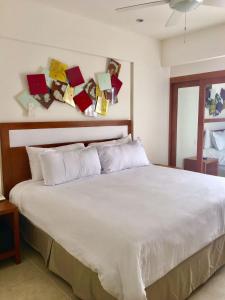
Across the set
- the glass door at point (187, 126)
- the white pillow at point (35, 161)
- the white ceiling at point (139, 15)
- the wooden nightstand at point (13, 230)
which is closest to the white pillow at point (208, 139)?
the glass door at point (187, 126)

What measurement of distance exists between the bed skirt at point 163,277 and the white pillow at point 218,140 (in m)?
2.06

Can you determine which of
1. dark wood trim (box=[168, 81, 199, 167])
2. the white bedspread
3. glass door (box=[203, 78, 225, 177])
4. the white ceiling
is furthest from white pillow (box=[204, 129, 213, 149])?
the white ceiling

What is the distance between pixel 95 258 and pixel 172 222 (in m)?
0.56

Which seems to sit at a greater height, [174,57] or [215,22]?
[215,22]

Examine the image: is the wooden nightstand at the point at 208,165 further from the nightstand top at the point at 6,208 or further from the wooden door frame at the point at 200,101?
the nightstand top at the point at 6,208

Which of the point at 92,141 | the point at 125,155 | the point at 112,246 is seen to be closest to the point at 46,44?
the point at 92,141

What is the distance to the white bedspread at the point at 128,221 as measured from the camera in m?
1.50

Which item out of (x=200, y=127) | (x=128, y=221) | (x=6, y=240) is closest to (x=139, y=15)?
(x=200, y=127)

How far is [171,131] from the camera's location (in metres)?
4.43

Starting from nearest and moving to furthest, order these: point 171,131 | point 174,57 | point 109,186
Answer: point 109,186
point 174,57
point 171,131

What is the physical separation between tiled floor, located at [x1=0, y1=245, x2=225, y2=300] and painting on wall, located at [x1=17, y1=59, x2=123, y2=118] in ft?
5.24

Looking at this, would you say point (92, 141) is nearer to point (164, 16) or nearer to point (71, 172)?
point (71, 172)

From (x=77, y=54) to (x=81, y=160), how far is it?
1347mm

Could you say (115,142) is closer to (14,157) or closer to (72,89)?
(72,89)
